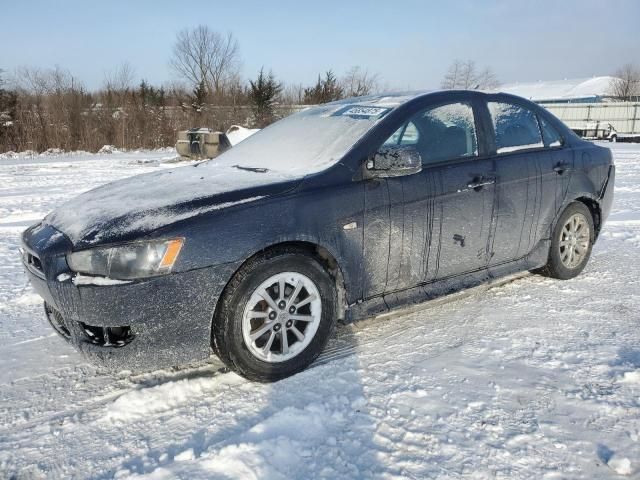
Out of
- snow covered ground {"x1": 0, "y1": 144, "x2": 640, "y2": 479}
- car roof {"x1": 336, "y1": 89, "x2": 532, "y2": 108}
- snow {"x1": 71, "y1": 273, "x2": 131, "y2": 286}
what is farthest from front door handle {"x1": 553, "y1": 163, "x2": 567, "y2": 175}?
snow {"x1": 71, "y1": 273, "x2": 131, "y2": 286}

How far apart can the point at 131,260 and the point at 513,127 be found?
9.86 feet

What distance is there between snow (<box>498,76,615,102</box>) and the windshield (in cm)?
5866

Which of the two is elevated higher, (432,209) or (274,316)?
(432,209)

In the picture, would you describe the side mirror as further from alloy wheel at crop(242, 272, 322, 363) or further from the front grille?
the front grille

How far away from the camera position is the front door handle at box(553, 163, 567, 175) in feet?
13.0

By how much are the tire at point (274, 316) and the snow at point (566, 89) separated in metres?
59.8

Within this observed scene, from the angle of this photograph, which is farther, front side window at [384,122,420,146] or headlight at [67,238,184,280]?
front side window at [384,122,420,146]

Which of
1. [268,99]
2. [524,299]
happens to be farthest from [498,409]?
[268,99]

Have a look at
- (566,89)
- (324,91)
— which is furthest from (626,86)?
(324,91)

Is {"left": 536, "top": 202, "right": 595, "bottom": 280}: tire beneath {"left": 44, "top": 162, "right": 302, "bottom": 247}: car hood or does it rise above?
beneath

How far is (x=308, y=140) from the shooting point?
11.1ft

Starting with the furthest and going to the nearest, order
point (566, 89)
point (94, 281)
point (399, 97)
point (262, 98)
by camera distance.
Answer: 1. point (566, 89)
2. point (262, 98)
3. point (399, 97)
4. point (94, 281)

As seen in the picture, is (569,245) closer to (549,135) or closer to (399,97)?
(549,135)

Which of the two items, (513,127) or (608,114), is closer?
(513,127)
